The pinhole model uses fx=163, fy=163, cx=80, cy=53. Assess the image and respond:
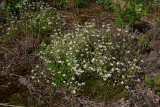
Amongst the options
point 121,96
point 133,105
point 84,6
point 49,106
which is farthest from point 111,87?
point 84,6

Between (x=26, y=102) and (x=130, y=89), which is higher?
(x=130, y=89)

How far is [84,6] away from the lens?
6.39 meters

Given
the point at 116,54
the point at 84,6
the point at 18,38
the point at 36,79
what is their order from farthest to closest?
1. the point at 84,6
2. the point at 18,38
3. the point at 116,54
4. the point at 36,79

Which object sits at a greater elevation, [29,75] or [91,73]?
[91,73]

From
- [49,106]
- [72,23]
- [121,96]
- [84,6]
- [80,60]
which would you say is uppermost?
[84,6]

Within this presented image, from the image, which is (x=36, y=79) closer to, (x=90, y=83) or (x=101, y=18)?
(x=90, y=83)

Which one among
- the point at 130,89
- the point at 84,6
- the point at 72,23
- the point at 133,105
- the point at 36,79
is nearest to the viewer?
the point at 133,105

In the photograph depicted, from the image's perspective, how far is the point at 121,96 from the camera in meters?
2.78

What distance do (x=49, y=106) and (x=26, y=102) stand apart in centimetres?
41

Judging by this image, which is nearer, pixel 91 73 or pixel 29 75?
pixel 91 73

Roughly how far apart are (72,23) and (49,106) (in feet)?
9.87

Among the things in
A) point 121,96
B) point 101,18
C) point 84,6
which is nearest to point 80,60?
point 121,96

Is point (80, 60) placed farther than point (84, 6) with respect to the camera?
No

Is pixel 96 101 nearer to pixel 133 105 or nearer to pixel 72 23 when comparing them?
pixel 133 105
